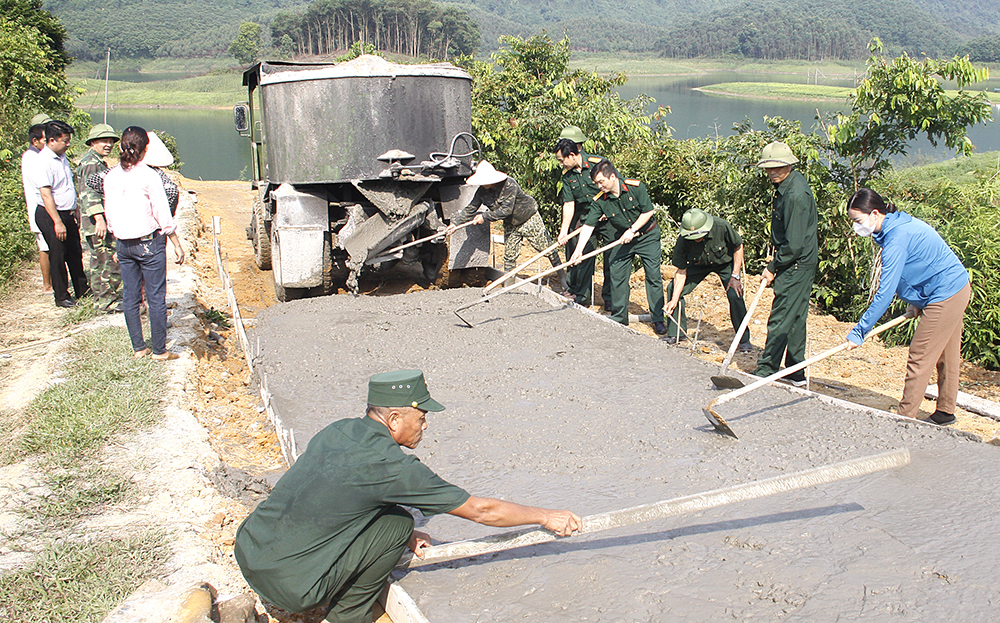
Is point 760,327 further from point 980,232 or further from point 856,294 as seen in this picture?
point 980,232

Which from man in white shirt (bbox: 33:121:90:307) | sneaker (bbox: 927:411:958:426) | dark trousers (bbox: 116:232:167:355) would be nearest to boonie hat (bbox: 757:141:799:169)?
sneaker (bbox: 927:411:958:426)

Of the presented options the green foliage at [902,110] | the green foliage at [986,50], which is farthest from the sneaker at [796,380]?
the green foliage at [986,50]

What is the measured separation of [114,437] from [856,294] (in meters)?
6.80

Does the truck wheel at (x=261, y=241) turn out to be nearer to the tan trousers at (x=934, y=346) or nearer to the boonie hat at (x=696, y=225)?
the boonie hat at (x=696, y=225)

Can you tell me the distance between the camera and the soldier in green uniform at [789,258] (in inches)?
200

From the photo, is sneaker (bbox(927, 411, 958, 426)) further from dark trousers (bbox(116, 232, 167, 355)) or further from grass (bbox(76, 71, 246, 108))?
grass (bbox(76, 71, 246, 108))

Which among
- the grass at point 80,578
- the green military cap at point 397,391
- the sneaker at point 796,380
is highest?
the green military cap at point 397,391

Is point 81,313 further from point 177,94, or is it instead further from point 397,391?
point 177,94

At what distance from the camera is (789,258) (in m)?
5.14

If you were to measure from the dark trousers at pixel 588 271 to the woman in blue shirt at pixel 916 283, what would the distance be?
9.48 feet

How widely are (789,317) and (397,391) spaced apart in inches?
140

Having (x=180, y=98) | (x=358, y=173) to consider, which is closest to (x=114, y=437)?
(x=358, y=173)

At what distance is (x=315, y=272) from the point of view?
722 centimetres

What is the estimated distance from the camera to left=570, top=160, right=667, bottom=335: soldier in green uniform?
258 inches
